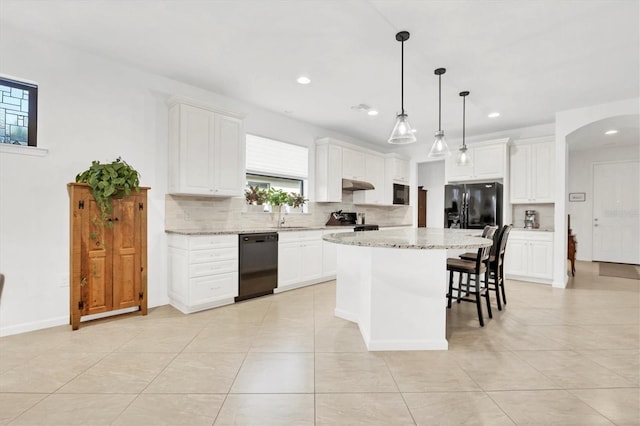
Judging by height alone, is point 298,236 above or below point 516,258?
above

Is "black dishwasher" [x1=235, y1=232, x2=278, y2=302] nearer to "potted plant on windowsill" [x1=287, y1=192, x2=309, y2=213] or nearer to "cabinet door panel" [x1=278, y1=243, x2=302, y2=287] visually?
"cabinet door panel" [x1=278, y1=243, x2=302, y2=287]

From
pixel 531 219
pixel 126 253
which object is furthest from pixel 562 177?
pixel 126 253

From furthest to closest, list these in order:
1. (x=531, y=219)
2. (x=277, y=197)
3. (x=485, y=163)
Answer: (x=485, y=163) < (x=531, y=219) < (x=277, y=197)

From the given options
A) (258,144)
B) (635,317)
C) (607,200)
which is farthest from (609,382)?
(607,200)

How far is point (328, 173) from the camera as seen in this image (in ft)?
17.5

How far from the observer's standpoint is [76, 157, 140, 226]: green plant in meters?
2.87

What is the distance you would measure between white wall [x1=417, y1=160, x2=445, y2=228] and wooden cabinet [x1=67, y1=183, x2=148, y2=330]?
7025 mm

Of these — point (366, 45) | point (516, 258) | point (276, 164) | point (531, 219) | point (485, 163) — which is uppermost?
point (366, 45)

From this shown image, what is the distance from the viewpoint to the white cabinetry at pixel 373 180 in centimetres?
607

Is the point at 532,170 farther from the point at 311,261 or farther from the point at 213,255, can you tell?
the point at 213,255

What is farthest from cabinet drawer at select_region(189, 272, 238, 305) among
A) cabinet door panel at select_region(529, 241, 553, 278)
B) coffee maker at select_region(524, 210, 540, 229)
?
coffee maker at select_region(524, 210, 540, 229)

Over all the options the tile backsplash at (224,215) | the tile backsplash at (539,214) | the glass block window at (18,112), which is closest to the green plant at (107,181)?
the glass block window at (18,112)

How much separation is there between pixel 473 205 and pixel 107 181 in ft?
17.4

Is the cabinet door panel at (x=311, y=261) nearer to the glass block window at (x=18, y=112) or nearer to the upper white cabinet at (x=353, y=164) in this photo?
the upper white cabinet at (x=353, y=164)
